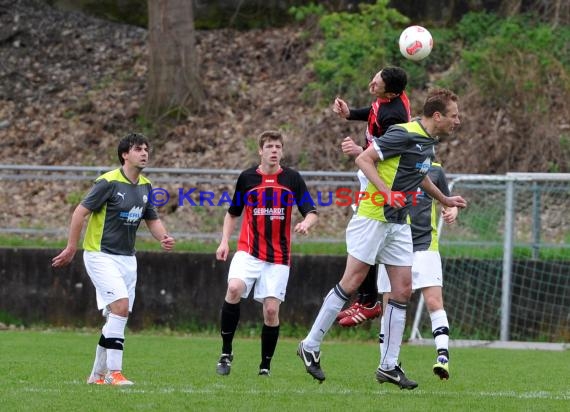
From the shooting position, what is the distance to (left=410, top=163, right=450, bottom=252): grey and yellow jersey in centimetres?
984

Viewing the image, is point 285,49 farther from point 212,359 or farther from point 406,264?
point 406,264

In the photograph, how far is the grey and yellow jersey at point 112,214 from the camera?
870 cm

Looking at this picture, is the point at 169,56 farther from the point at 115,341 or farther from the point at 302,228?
the point at 115,341

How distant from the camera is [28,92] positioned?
21750 millimetres

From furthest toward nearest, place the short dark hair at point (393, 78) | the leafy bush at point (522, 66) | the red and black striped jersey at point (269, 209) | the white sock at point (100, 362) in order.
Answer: the leafy bush at point (522, 66), the red and black striped jersey at point (269, 209), the short dark hair at point (393, 78), the white sock at point (100, 362)

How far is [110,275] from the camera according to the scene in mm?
8586

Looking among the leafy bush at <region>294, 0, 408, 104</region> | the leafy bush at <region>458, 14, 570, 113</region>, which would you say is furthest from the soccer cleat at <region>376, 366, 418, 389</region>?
the leafy bush at <region>294, 0, 408, 104</region>

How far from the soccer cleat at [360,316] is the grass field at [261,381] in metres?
0.44

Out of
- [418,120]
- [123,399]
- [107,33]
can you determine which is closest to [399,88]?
[418,120]

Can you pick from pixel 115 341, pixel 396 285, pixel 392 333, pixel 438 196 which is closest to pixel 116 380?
pixel 115 341

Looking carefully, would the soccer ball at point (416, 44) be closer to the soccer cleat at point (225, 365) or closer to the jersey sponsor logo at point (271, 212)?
the jersey sponsor logo at point (271, 212)

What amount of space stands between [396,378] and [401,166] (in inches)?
59.7

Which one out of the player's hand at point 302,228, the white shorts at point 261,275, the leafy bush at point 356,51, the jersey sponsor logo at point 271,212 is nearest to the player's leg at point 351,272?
the player's hand at point 302,228

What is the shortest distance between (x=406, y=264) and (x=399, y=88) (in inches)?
60.1
